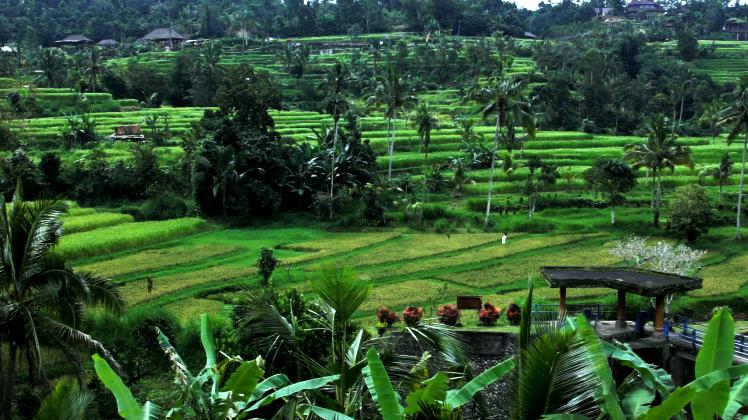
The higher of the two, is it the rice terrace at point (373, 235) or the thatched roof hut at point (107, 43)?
the thatched roof hut at point (107, 43)

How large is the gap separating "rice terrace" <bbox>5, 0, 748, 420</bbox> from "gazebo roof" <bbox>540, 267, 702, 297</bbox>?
0.09 m

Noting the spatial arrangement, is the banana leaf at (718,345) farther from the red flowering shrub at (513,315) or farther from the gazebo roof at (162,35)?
the gazebo roof at (162,35)

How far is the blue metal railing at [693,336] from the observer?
64.6 feet

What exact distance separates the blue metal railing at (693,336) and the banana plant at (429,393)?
469 inches

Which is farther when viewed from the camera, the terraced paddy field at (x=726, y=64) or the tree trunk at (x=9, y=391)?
the terraced paddy field at (x=726, y=64)

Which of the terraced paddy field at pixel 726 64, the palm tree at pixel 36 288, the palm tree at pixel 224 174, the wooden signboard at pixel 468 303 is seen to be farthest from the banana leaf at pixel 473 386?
the terraced paddy field at pixel 726 64

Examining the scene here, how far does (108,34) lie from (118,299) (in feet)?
362

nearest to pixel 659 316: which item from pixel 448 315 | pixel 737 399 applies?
pixel 448 315

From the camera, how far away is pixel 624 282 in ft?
71.4

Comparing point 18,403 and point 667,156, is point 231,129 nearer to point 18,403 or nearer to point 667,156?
point 667,156

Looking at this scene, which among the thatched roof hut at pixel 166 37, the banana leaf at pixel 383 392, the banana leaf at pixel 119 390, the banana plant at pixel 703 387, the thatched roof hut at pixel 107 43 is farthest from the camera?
the thatched roof hut at pixel 166 37

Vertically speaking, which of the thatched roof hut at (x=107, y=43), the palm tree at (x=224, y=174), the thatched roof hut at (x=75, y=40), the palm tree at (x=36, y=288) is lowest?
the palm tree at (x=224, y=174)

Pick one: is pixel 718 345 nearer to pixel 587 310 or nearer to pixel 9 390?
pixel 9 390

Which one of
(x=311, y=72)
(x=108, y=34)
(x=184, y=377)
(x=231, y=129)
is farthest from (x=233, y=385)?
(x=108, y=34)
